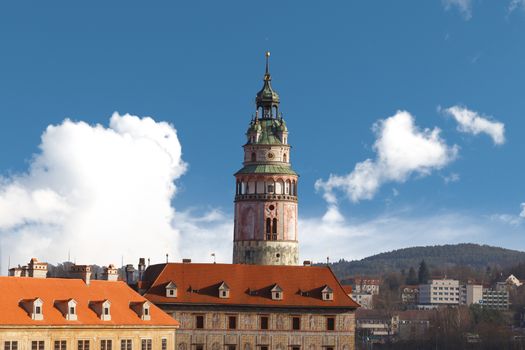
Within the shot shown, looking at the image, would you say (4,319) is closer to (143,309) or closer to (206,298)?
(143,309)

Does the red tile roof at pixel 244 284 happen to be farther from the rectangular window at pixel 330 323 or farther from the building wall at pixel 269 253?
the building wall at pixel 269 253

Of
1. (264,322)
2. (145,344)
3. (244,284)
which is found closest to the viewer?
(145,344)

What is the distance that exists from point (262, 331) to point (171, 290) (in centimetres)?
915

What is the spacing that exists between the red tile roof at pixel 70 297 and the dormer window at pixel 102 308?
29 centimetres

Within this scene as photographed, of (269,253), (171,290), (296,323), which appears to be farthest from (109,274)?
(269,253)

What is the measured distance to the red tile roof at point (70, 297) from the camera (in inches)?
3746

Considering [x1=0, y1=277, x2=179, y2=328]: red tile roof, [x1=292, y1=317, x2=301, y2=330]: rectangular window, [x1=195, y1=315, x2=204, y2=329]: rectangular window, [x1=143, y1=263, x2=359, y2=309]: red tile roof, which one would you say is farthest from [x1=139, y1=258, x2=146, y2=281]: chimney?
[x1=292, y1=317, x2=301, y2=330]: rectangular window

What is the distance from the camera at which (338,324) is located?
11638 cm

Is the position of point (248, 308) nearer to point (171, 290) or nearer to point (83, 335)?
point (171, 290)

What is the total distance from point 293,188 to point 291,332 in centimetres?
3396

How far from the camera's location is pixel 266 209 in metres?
145

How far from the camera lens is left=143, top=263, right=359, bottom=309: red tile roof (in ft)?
375

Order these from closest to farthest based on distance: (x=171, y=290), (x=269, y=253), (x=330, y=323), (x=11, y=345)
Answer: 1. (x=11, y=345)
2. (x=171, y=290)
3. (x=330, y=323)
4. (x=269, y=253)

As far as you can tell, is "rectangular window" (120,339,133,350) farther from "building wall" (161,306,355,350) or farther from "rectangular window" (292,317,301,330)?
"rectangular window" (292,317,301,330)
